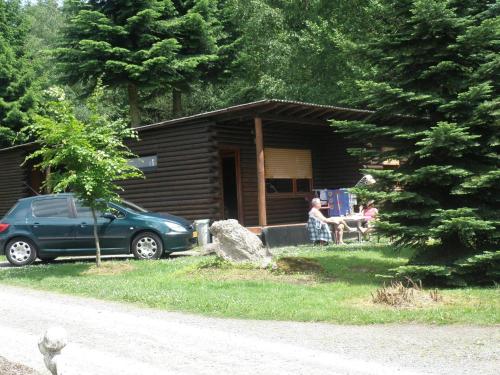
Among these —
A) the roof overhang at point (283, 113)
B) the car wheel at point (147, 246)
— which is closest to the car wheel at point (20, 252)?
the car wheel at point (147, 246)

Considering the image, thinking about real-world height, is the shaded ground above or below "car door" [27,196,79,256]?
below

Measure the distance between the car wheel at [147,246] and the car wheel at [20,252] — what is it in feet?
8.17

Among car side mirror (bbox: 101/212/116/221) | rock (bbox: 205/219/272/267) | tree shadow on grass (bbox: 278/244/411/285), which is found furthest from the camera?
car side mirror (bbox: 101/212/116/221)

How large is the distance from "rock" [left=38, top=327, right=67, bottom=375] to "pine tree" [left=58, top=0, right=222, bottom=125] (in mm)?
22507

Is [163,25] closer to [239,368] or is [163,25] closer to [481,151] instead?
[481,151]

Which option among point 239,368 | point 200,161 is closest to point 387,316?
point 239,368

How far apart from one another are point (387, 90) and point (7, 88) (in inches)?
1115

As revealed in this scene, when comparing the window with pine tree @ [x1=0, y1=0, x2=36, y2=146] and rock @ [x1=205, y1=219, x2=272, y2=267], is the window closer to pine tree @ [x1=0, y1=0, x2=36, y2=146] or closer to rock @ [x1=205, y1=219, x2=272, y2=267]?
rock @ [x1=205, y1=219, x2=272, y2=267]

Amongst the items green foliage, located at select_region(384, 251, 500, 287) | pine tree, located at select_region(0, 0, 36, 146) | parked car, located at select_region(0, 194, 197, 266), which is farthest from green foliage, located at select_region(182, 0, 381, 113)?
green foliage, located at select_region(384, 251, 500, 287)

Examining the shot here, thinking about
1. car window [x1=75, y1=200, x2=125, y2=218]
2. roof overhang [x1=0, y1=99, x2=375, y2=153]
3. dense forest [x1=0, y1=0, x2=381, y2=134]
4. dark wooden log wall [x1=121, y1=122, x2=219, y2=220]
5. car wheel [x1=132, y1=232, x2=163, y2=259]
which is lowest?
car wheel [x1=132, y1=232, x2=163, y2=259]

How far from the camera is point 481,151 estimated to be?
10.1 meters

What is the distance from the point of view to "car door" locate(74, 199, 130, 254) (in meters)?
14.5

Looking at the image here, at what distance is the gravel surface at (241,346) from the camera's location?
19.0 ft

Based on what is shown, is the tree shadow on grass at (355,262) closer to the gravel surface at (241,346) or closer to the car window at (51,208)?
the gravel surface at (241,346)
